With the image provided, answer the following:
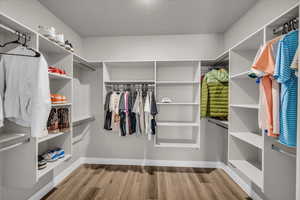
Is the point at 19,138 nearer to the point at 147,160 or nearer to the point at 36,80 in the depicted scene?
the point at 36,80

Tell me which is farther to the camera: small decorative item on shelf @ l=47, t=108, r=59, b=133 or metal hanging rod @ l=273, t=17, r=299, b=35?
small decorative item on shelf @ l=47, t=108, r=59, b=133

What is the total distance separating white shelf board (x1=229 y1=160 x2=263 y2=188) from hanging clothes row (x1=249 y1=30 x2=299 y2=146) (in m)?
0.54

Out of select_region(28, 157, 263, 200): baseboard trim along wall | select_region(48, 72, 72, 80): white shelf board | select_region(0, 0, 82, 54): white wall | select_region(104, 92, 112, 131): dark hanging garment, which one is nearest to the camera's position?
select_region(0, 0, 82, 54): white wall

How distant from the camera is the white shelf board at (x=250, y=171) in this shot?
140 cm

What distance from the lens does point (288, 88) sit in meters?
1.00

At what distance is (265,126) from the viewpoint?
118cm

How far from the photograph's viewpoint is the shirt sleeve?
1279 mm

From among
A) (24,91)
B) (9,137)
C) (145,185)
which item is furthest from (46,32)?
(145,185)

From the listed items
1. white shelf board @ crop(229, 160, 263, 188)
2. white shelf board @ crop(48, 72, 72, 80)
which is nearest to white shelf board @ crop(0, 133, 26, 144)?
white shelf board @ crop(48, 72, 72, 80)

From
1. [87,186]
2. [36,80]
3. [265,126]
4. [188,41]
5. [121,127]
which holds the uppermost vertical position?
[188,41]

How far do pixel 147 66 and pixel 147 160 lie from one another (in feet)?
6.03

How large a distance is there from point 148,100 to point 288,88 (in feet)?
5.74

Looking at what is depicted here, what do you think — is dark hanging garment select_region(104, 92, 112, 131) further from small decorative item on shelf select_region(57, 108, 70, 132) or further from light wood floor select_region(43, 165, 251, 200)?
light wood floor select_region(43, 165, 251, 200)

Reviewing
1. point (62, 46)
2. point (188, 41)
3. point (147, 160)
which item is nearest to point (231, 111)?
point (188, 41)
